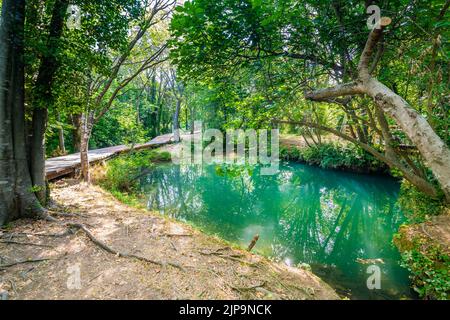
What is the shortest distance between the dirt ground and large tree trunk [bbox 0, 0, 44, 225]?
1.31ft

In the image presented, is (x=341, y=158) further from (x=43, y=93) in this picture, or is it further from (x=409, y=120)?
(x=43, y=93)

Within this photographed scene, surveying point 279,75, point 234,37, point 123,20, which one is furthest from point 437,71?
point 123,20

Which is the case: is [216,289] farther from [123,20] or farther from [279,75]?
[123,20]

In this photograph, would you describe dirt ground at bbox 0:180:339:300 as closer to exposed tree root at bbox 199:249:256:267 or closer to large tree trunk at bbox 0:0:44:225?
exposed tree root at bbox 199:249:256:267

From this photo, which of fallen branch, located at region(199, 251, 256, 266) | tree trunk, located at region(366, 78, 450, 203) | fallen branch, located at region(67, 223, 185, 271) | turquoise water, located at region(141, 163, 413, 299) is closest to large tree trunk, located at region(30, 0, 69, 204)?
fallen branch, located at region(67, 223, 185, 271)

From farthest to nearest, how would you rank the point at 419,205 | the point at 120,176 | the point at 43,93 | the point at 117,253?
the point at 120,176 < the point at 419,205 < the point at 43,93 < the point at 117,253

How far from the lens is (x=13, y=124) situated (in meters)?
4.47

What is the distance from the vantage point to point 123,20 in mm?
4867

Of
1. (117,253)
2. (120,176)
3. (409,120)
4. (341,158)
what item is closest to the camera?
(409,120)

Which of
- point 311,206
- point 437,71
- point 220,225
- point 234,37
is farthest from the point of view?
point 311,206

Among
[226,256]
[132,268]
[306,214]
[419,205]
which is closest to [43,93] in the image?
[132,268]

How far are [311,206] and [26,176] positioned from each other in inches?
426

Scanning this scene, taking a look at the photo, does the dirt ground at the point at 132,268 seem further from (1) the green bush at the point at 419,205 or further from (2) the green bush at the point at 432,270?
(1) the green bush at the point at 419,205

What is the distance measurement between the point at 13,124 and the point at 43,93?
79 centimetres
